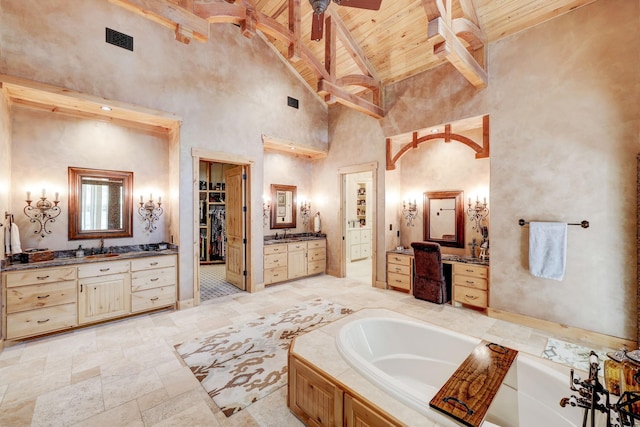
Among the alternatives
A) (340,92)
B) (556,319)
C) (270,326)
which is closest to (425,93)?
(340,92)

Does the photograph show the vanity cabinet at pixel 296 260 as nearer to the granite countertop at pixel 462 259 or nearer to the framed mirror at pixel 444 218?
the granite countertop at pixel 462 259

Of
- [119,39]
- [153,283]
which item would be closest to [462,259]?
[153,283]

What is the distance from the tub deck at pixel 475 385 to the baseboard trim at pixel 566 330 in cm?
223

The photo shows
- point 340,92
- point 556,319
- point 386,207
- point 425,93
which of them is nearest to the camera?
point 556,319

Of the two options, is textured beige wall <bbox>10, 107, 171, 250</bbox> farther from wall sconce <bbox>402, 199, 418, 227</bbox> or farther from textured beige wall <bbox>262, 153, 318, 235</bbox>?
wall sconce <bbox>402, 199, 418, 227</bbox>

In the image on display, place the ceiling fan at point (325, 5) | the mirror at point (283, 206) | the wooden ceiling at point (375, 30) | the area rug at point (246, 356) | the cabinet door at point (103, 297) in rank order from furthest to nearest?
1. the mirror at point (283, 206)
2. the cabinet door at point (103, 297)
3. the wooden ceiling at point (375, 30)
4. the ceiling fan at point (325, 5)
5. the area rug at point (246, 356)

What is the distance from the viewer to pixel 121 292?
3.85 metres

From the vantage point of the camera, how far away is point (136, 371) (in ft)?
8.84

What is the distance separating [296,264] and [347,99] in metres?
3.56

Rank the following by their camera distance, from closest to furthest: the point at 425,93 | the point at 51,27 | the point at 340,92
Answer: the point at 51,27
the point at 340,92
the point at 425,93

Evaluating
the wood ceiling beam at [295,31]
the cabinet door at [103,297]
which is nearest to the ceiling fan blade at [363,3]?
the wood ceiling beam at [295,31]

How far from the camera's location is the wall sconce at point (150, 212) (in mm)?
4590

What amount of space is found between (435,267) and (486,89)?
2.90 metres

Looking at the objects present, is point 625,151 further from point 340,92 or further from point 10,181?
point 10,181
